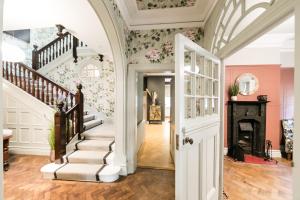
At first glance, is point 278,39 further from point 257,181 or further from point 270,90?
point 257,181

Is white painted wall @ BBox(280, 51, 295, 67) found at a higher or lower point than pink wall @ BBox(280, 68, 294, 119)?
higher

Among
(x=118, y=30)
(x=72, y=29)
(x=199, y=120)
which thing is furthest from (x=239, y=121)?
(x=72, y=29)

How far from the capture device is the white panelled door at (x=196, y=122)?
1625mm

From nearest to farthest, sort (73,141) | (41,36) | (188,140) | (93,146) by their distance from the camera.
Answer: (188,140) → (93,146) → (73,141) → (41,36)

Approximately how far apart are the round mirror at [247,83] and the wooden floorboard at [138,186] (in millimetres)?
1974

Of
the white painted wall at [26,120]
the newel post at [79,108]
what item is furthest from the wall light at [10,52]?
the white painted wall at [26,120]

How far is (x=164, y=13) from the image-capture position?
3088 mm

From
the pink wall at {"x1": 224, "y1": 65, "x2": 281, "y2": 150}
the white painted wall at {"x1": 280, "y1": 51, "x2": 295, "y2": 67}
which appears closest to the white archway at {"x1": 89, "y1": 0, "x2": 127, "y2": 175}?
the pink wall at {"x1": 224, "y1": 65, "x2": 281, "y2": 150}

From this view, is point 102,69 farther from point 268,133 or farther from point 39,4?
point 268,133

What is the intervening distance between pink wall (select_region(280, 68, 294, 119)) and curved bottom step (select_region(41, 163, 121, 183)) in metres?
4.84

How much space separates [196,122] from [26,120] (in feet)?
14.4

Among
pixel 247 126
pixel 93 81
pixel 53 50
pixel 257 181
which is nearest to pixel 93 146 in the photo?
pixel 93 81

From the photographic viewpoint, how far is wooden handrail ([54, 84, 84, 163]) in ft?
11.8

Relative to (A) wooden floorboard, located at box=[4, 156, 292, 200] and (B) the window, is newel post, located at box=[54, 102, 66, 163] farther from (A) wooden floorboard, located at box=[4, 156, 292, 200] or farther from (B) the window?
(B) the window
